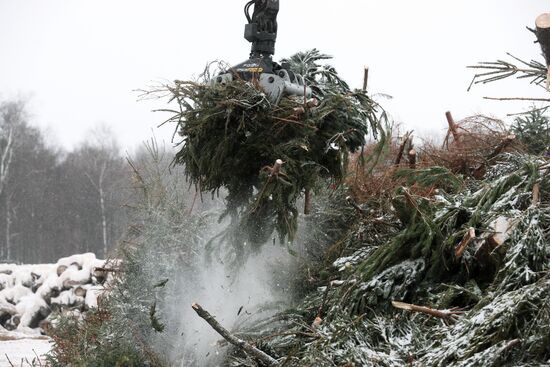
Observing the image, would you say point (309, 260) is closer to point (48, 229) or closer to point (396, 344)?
point (396, 344)

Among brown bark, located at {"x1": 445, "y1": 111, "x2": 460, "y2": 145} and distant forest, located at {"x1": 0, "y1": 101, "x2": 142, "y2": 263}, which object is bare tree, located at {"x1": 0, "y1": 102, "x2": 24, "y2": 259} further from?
brown bark, located at {"x1": 445, "y1": 111, "x2": 460, "y2": 145}

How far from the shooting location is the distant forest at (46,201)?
105ft

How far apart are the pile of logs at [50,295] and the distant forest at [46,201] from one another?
14899 mm

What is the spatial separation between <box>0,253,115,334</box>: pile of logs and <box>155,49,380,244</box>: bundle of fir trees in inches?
334

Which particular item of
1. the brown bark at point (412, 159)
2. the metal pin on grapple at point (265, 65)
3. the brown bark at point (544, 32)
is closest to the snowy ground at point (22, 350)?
the brown bark at point (412, 159)

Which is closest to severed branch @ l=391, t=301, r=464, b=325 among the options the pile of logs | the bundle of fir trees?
the bundle of fir trees

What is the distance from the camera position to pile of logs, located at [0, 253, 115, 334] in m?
14.2

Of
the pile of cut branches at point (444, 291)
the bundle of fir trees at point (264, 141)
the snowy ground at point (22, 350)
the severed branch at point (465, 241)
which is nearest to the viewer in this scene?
the pile of cut branches at point (444, 291)

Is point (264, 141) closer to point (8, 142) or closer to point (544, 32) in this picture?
point (544, 32)

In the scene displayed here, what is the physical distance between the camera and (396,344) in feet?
14.8

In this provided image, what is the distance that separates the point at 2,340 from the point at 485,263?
8700 millimetres

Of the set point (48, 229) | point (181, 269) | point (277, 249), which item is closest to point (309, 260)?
point (277, 249)

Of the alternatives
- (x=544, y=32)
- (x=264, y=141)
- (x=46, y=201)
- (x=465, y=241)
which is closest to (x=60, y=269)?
(x=264, y=141)

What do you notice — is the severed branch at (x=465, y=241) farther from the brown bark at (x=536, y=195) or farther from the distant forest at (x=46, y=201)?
the distant forest at (x=46, y=201)
